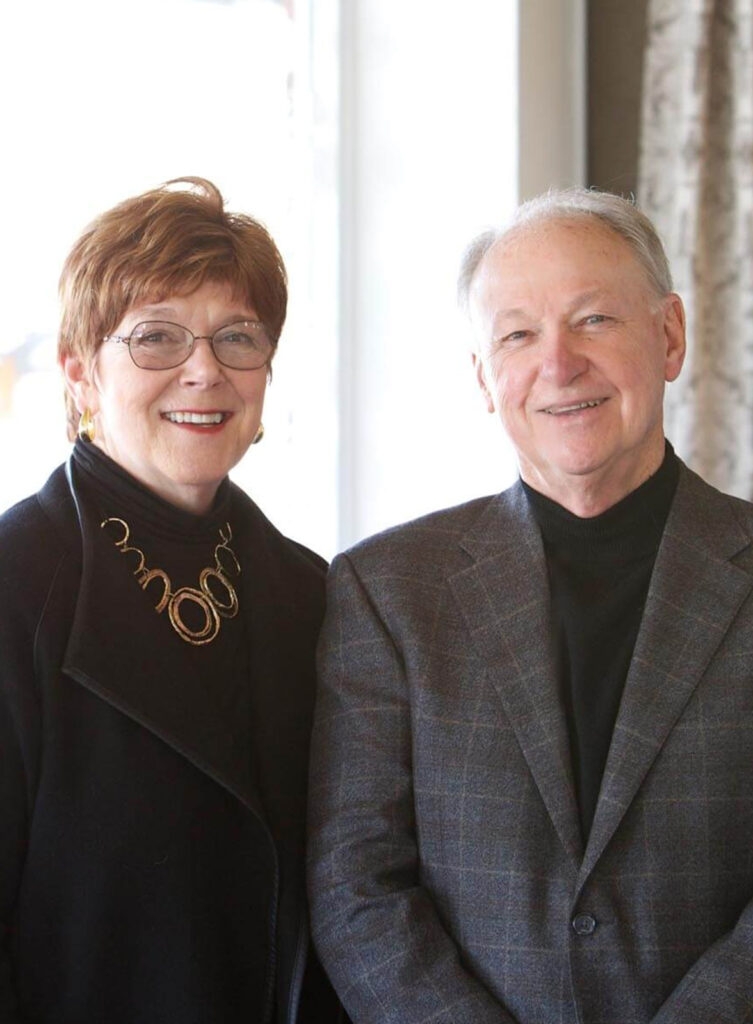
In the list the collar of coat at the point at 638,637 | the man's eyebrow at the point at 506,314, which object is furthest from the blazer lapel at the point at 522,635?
the man's eyebrow at the point at 506,314

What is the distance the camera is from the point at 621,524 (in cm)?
191

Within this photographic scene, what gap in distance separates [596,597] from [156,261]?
77cm

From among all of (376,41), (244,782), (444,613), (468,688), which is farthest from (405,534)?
(376,41)

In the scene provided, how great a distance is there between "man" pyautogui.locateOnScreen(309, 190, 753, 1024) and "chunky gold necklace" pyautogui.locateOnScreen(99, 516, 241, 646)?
0.16 m

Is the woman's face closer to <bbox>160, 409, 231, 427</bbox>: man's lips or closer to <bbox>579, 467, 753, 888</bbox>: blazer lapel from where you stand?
<bbox>160, 409, 231, 427</bbox>: man's lips

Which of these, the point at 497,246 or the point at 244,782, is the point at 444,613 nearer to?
the point at 244,782

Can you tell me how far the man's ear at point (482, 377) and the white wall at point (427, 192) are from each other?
1.01 metres

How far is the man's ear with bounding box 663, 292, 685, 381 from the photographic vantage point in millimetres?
1976

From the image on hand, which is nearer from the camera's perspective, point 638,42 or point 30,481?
point 30,481

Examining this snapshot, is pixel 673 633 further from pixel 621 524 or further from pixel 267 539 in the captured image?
pixel 267 539

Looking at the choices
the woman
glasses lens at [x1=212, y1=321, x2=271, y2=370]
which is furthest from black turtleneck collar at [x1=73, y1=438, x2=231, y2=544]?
glasses lens at [x1=212, y1=321, x2=271, y2=370]

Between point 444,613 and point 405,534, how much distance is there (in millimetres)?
152

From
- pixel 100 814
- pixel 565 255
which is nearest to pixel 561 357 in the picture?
pixel 565 255

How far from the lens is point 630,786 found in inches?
67.3
